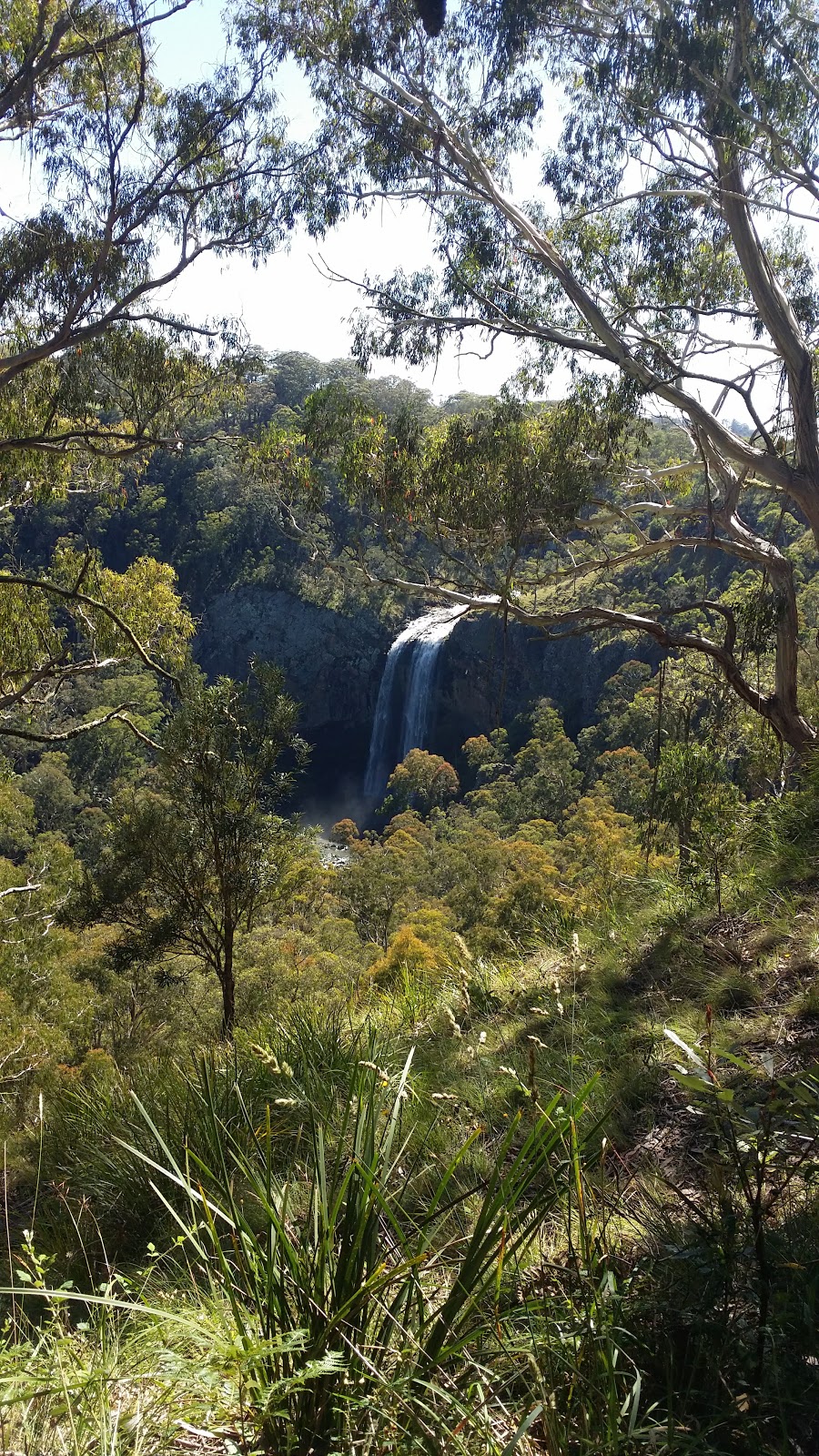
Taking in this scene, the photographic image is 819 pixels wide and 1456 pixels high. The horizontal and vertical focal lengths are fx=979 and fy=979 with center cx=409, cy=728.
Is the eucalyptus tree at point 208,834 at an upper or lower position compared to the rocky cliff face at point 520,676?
lower

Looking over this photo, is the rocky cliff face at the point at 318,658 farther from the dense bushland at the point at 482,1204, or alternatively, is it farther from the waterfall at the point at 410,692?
the dense bushland at the point at 482,1204

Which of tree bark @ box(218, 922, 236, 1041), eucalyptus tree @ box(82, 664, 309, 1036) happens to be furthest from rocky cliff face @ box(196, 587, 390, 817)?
tree bark @ box(218, 922, 236, 1041)

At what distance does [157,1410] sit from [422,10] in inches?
272

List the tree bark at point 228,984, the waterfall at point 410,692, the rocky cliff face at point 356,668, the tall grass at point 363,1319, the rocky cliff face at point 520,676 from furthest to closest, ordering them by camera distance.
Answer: the rocky cliff face at point 356,668
the rocky cliff face at point 520,676
the waterfall at point 410,692
the tree bark at point 228,984
the tall grass at point 363,1319

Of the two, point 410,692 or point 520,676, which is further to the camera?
point 520,676

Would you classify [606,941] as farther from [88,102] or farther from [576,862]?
[576,862]

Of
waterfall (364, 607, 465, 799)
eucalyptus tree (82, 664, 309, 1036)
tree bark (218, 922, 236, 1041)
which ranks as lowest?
tree bark (218, 922, 236, 1041)

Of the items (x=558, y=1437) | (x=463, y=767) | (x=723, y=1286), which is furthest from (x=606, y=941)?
(x=463, y=767)

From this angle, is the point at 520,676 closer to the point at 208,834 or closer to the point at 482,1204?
the point at 208,834

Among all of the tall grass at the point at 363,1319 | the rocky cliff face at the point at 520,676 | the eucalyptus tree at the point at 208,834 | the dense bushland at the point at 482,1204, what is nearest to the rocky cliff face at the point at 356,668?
the rocky cliff face at the point at 520,676

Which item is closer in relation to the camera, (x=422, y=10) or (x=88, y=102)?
(x=422, y=10)

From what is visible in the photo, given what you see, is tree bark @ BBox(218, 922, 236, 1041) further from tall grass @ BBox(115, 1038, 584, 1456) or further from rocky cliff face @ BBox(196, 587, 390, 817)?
rocky cliff face @ BBox(196, 587, 390, 817)

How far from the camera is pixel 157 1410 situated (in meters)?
1.33

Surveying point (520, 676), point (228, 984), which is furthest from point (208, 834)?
point (520, 676)
